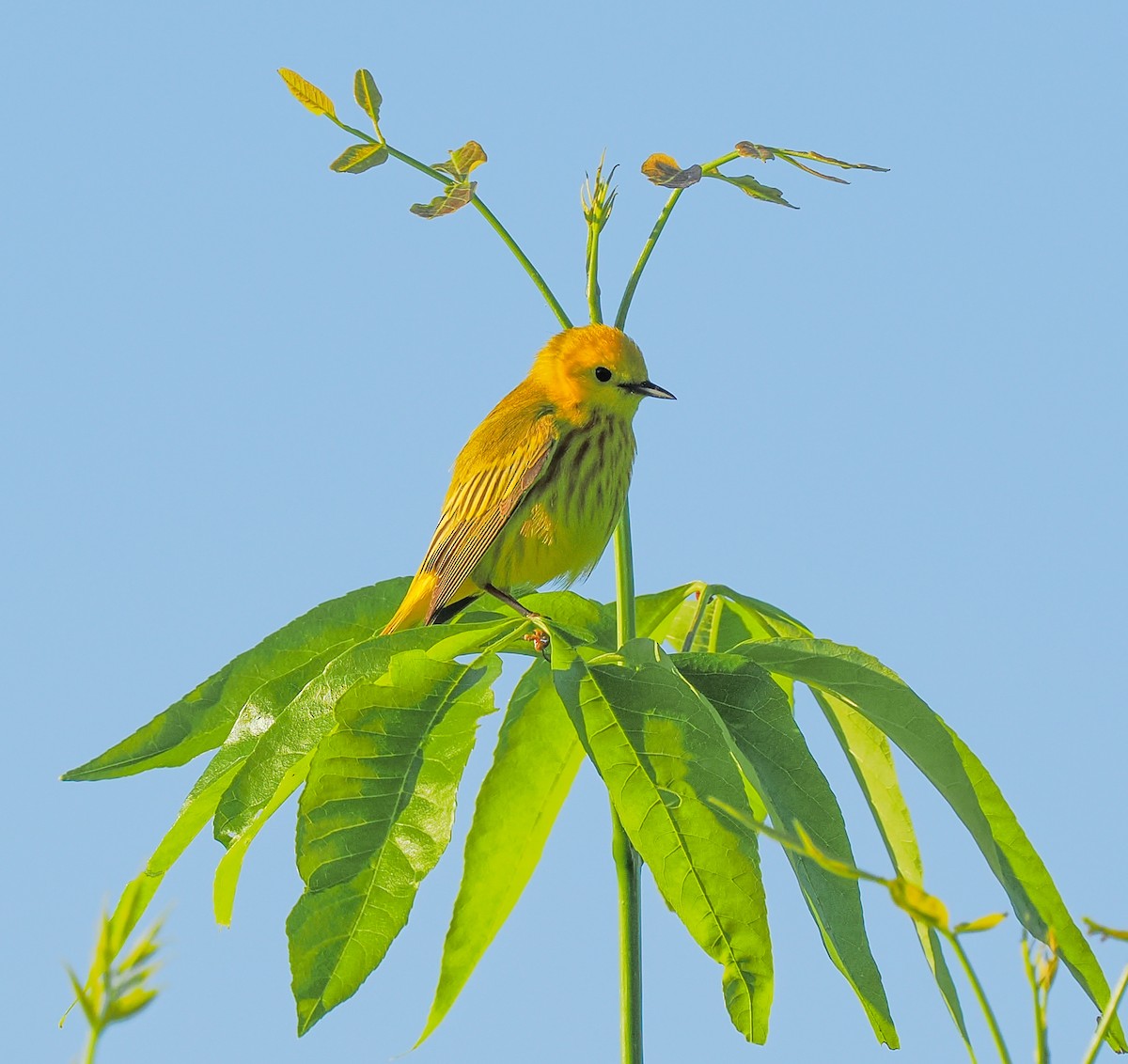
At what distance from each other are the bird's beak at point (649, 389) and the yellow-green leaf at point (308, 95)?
4.04 feet

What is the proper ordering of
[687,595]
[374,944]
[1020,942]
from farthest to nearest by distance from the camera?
[687,595] < [374,944] < [1020,942]

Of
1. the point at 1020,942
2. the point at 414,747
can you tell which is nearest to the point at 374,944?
the point at 414,747

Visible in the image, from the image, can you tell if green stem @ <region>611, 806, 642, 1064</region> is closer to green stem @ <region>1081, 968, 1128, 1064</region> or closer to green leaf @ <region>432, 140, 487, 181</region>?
green leaf @ <region>432, 140, 487, 181</region>

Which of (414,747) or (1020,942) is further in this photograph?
(414,747)

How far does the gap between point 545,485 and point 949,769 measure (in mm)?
1565

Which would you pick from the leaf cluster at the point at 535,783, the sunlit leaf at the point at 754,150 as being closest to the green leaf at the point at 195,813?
the leaf cluster at the point at 535,783

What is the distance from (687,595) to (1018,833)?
0.83 meters

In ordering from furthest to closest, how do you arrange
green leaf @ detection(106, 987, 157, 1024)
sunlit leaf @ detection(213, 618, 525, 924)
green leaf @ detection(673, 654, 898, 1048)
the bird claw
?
1. the bird claw
2. sunlit leaf @ detection(213, 618, 525, 924)
3. green leaf @ detection(673, 654, 898, 1048)
4. green leaf @ detection(106, 987, 157, 1024)

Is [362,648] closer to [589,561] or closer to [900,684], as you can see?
[900,684]

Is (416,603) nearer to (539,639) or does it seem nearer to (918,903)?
(539,639)

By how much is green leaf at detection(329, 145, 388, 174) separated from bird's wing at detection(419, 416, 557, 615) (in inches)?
41.6

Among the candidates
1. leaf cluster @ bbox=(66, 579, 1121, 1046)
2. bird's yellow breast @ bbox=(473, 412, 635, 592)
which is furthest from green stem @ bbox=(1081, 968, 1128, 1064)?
bird's yellow breast @ bbox=(473, 412, 635, 592)

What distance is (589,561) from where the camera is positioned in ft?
11.3

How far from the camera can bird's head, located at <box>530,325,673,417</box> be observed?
133 inches
